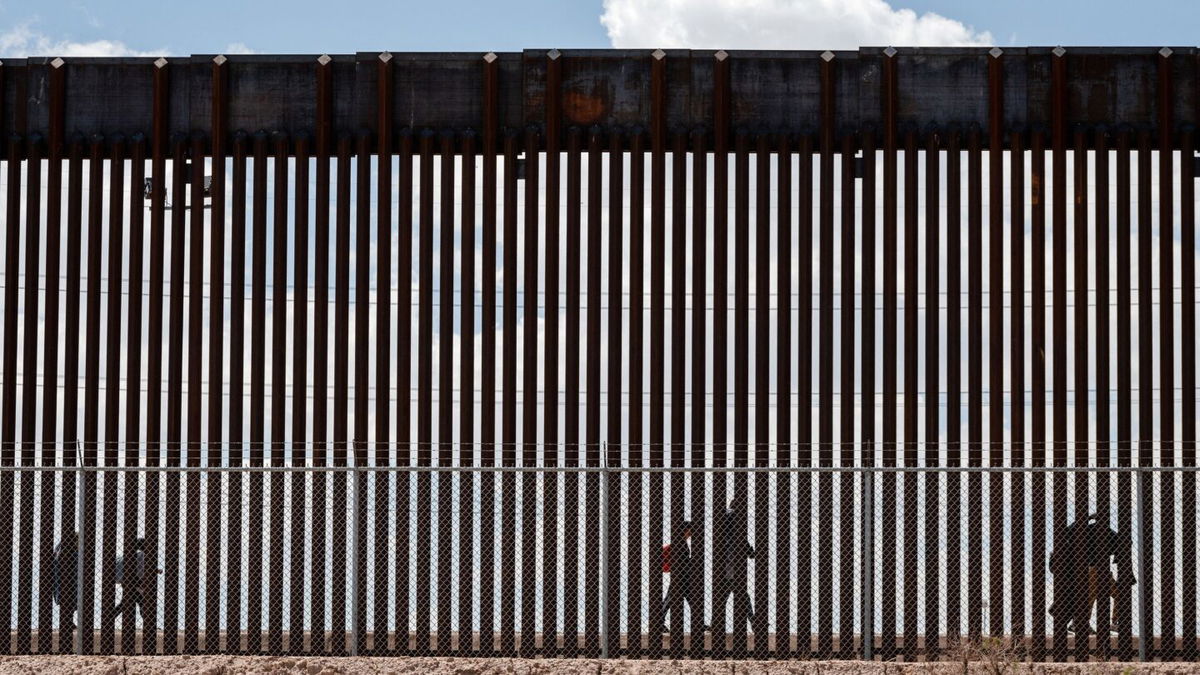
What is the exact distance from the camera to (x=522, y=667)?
16516 mm

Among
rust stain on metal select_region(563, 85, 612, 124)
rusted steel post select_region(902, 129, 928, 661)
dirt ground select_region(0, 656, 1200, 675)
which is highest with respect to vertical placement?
rust stain on metal select_region(563, 85, 612, 124)

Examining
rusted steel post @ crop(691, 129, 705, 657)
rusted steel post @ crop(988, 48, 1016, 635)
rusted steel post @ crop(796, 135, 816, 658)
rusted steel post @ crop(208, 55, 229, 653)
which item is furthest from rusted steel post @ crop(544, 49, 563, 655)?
rusted steel post @ crop(988, 48, 1016, 635)

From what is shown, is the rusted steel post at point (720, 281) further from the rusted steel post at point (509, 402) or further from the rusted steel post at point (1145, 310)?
the rusted steel post at point (1145, 310)

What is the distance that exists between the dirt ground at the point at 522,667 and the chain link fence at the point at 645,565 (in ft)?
5.42

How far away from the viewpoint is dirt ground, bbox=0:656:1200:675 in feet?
53.1

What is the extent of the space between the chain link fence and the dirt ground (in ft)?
5.42

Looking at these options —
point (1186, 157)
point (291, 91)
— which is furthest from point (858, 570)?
point (291, 91)

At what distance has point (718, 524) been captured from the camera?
1861cm

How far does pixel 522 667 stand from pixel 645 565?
2.55 metres

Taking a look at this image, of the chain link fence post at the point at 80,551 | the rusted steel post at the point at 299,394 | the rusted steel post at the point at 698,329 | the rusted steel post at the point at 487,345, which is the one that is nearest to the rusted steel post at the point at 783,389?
the rusted steel post at the point at 698,329

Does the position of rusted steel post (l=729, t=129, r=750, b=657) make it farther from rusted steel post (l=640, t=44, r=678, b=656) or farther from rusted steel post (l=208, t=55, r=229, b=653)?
rusted steel post (l=208, t=55, r=229, b=653)

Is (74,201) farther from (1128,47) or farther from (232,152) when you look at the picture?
(1128,47)

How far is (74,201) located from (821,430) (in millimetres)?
7719

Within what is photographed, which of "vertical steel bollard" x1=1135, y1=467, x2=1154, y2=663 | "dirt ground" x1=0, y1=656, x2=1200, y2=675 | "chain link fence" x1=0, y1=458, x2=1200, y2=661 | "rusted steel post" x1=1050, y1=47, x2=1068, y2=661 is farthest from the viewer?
"rusted steel post" x1=1050, y1=47, x2=1068, y2=661
